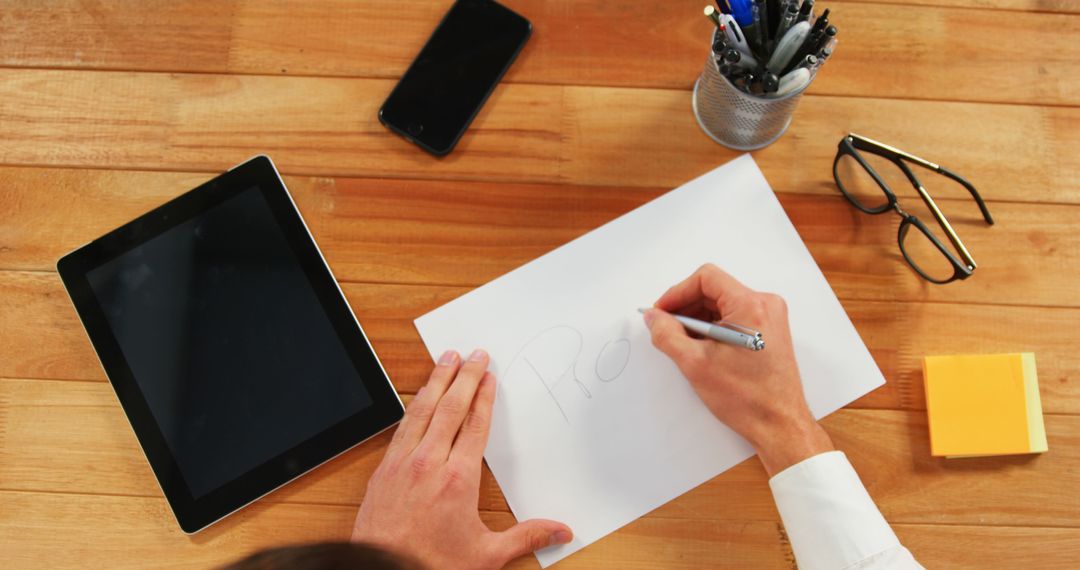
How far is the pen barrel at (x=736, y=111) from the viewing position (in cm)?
76

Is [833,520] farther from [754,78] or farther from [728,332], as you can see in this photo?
[754,78]

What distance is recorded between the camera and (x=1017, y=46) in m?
0.88

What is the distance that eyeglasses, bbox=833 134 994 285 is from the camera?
820 millimetres

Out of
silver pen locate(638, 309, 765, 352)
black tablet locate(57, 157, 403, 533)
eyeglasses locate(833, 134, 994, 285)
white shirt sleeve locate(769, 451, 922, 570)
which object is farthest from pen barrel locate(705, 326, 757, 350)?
black tablet locate(57, 157, 403, 533)

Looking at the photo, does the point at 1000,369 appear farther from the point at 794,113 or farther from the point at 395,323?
the point at 395,323

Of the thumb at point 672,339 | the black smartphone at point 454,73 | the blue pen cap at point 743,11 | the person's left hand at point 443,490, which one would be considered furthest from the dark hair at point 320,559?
the blue pen cap at point 743,11

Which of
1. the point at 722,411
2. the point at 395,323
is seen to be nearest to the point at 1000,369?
the point at 722,411

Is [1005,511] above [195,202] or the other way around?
the other way around

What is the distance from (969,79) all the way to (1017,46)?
74mm

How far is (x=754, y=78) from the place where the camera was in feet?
2.48

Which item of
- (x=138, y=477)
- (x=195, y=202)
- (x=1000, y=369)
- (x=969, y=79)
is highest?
(x=969, y=79)

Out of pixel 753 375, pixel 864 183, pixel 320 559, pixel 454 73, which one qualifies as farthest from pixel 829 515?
pixel 454 73

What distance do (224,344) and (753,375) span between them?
0.58 meters

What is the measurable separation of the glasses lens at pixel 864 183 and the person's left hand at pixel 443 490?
18.9 inches
